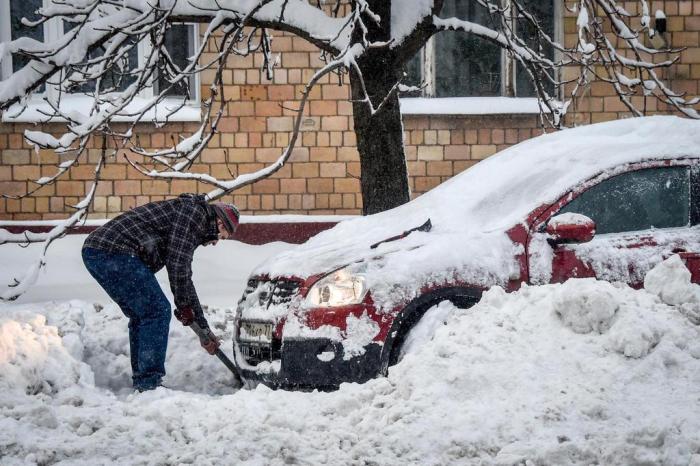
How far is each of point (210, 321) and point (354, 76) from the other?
7.85 ft

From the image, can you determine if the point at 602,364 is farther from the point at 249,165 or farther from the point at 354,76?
the point at 249,165

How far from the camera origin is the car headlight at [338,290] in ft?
16.2

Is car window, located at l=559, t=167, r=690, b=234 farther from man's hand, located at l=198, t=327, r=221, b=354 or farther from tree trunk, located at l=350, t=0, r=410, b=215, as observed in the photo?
tree trunk, located at l=350, t=0, r=410, b=215

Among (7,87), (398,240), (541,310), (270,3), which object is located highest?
(270,3)

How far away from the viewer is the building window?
11.8 metres

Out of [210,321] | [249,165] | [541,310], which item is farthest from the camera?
[249,165]

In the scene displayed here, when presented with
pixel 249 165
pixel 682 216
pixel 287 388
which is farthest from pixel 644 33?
pixel 287 388

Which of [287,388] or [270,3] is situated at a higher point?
[270,3]

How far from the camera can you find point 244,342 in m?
5.45

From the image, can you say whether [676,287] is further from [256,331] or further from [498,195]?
[256,331]

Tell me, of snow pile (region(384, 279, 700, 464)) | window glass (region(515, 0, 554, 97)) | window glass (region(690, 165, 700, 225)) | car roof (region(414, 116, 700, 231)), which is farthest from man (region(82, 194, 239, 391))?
window glass (region(515, 0, 554, 97))

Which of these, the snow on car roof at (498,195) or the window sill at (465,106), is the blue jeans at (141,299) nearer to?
the snow on car roof at (498,195)

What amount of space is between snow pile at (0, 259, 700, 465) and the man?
765mm

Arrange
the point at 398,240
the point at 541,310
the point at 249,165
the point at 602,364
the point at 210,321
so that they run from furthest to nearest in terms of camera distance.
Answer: the point at 249,165 < the point at 210,321 < the point at 398,240 < the point at 541,310 < the point at 602,364
